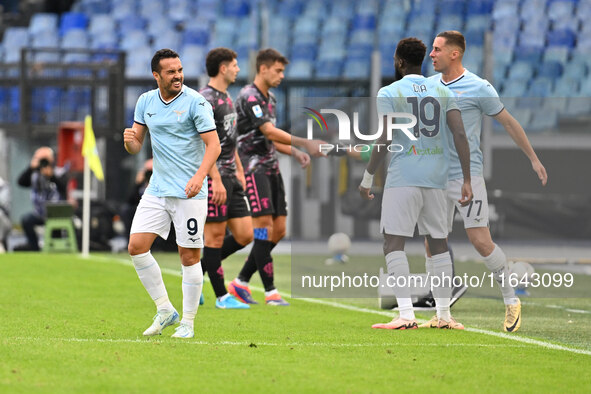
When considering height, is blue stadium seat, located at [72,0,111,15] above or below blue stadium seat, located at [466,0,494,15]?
above

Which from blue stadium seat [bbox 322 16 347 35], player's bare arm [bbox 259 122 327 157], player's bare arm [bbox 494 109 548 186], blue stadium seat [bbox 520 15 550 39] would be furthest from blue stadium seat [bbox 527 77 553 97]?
player's bare arm [bbox 494 109 548 186]

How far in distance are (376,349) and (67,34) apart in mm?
23637

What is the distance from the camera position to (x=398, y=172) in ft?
24.9

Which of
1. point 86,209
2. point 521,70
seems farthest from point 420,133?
point 521,70

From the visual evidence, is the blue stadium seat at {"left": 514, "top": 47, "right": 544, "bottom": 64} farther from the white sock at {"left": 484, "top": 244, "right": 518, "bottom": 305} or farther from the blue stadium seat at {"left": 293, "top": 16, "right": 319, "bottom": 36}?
the white sock at {"left": 484, "top": 244, "right": 518, "bottom": 305}

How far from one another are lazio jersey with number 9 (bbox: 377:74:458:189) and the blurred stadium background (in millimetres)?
7898

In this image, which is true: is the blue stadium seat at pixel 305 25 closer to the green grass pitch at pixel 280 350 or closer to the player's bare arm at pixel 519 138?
the green grass pitch at pixel 280 350

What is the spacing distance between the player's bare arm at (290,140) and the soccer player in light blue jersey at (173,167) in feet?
5.45

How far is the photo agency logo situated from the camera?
7602 millimetres

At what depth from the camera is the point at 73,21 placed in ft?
95.4

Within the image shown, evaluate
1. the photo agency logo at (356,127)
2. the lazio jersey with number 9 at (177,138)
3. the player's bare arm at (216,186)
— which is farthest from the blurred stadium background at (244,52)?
the lazio jersey with number 9 at (177,138)

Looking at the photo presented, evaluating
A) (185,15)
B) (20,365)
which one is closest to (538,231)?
(20,365)

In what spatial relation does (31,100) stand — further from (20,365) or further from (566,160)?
(20,365)

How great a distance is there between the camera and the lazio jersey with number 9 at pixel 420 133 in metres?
7.53
